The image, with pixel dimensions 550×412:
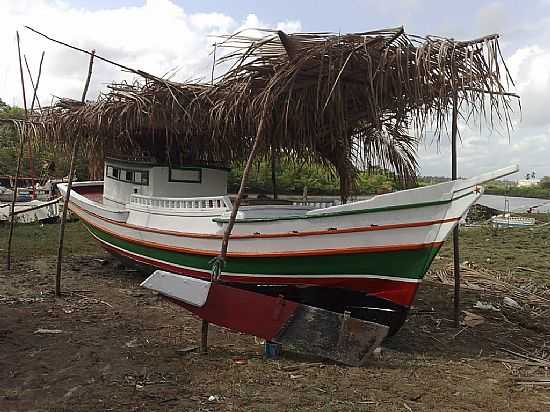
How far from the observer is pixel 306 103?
6.65 metres

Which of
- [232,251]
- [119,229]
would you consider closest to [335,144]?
[232,251]

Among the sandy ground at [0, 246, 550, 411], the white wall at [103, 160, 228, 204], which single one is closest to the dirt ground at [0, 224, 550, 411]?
the sandy ground at [0, 246, 550, 411]

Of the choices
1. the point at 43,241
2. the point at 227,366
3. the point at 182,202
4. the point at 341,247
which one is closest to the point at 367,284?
the point at 341,247

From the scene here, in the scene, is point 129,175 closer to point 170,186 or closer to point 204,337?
point 170,186

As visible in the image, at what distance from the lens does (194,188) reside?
32.1 ft

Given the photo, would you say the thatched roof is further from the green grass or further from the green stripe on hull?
the green grass

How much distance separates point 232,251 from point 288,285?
950mm

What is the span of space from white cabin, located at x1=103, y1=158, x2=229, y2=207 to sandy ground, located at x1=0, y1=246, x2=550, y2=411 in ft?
7.97

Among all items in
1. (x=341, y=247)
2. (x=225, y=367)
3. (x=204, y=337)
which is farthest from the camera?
(x=341, y=247)

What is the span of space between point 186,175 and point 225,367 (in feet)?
17.1

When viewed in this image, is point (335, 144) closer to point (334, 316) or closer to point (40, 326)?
point (334, 316)

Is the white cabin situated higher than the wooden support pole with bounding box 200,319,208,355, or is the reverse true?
the white cabin

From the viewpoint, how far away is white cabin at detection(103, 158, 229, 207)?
955 cm

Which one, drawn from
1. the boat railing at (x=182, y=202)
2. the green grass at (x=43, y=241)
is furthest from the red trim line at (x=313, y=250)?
the green grass at (x=43, y=241)
